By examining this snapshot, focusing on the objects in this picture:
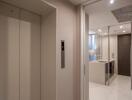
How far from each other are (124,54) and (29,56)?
5394 millimetres

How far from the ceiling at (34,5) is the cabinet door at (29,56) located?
11 centimetres

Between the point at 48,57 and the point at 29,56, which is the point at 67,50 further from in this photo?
the point at 29,56

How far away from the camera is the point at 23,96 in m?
1.52

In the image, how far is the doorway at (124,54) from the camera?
5254 mm

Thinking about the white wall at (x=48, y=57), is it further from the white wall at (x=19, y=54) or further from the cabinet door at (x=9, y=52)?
the cabinet door at (x=9, y=52)

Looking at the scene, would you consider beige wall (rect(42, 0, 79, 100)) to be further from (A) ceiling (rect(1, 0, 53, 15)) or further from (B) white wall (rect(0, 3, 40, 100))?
(B) white wall (rect(0, 3, 40, 100))

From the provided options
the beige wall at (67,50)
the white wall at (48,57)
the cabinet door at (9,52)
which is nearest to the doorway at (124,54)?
the beige wall at (67,50)

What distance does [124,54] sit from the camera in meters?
5.36

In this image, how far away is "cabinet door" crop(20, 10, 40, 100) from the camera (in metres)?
1.51

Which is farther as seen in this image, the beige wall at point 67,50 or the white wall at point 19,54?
the beige wall at point 67,50

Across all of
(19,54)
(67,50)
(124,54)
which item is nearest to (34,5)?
(19,54)

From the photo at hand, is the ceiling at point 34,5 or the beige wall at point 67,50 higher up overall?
the ceiling at point 34,5

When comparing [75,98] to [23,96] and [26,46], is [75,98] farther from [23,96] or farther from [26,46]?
[26,46]

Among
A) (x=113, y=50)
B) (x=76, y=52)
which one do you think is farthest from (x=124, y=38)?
(x=76, y=52)
